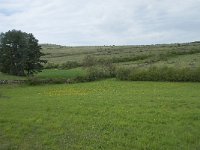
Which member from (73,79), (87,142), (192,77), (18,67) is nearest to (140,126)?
(87,142)

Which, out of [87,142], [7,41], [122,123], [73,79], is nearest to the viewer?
[87,142]

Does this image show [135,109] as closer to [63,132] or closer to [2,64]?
[63,132]

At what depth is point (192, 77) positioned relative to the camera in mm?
55062

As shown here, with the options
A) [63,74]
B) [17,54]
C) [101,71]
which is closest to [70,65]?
[63,74]

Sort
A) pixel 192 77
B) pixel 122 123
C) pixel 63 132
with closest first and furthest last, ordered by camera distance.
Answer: pixel 63 132 → pixel 122 123 → pixel 192 77

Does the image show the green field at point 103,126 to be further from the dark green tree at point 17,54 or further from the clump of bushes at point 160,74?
the dark green tree at point 17,54

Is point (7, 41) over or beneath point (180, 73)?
over

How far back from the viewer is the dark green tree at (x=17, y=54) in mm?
71062

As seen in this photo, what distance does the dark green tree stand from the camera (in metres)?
71.1

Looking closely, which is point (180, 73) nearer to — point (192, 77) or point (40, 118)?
point (192, 77)

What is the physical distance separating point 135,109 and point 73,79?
39035 mm

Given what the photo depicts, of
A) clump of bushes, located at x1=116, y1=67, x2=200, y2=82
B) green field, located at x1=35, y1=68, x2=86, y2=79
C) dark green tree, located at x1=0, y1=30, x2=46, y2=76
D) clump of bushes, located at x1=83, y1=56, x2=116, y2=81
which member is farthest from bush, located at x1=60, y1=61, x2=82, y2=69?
clump of bushes, located at x1=116, y1=67, x2=200, y2=82

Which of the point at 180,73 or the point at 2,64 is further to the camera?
the point at 2,64

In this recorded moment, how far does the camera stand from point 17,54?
71.6 m
